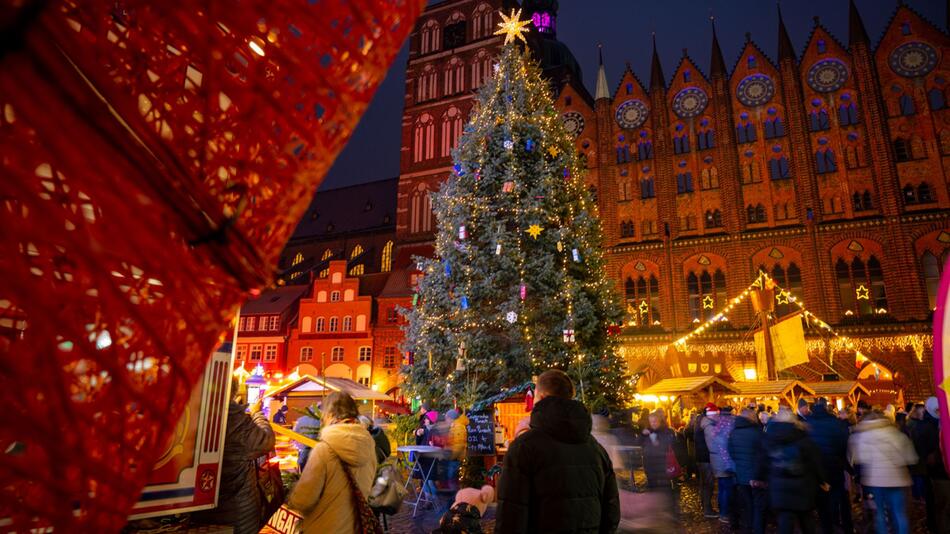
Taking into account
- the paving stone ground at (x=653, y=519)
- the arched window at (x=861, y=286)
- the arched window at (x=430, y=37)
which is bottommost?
the paving stone ground at (x=653, y=519)

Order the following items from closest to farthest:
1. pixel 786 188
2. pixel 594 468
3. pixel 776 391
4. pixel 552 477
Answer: pixel 552 477, pixel 594 468, pixel 776 391, pixel 786 188

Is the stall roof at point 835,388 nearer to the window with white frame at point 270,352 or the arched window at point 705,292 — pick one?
the arched window at point 705,292

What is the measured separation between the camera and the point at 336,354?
1282 inches

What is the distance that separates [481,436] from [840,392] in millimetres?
11428

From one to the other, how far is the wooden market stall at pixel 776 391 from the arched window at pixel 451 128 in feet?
77.0

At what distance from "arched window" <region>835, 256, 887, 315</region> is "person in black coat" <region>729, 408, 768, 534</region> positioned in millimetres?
18959

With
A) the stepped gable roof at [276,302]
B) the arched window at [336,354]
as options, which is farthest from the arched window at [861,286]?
the stepped gable roof at [276,302]

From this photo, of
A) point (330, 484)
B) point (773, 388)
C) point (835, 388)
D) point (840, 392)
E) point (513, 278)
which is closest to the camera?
point (330, 484)

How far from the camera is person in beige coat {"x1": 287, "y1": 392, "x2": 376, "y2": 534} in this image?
2.81m

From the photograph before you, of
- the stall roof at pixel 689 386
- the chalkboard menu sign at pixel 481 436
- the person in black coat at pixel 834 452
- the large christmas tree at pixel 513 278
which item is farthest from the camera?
the stall roof at pixel 689 386

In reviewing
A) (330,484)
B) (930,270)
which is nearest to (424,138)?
(930,270)

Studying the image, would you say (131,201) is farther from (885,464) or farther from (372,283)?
(372,283)

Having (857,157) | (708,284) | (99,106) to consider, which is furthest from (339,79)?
(857,157)

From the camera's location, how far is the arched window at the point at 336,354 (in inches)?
1276
